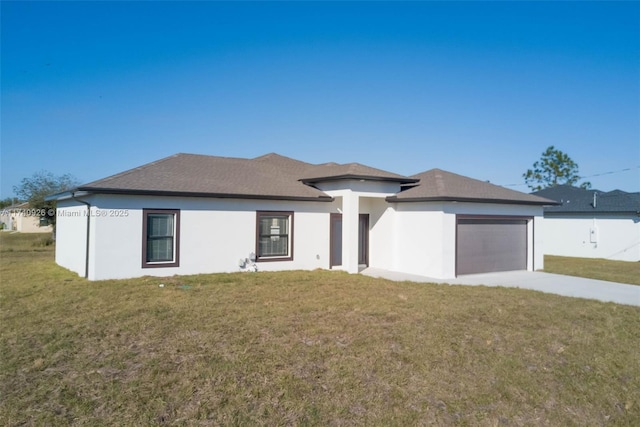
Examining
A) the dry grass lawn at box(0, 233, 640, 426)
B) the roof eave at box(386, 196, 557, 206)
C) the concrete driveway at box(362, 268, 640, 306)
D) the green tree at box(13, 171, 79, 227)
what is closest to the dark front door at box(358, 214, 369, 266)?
the concrete driveway at box(362, 268, 640, 306)

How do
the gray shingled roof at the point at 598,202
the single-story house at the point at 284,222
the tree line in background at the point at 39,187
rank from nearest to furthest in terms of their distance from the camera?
the single-story house at the point at 284,222, the gray shingled roof at the point at 598,202, the tree line in background at the point at 39,187

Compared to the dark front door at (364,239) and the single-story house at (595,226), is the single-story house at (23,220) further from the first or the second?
the single-story house at (595,226)

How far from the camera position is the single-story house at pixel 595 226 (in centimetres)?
2219

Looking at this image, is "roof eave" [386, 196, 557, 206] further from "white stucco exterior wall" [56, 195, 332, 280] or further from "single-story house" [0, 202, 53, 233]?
"single-story house" [0, 202, 53, 233]

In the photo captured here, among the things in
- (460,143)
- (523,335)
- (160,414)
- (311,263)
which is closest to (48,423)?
(160,414)

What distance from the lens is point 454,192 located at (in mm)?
13797

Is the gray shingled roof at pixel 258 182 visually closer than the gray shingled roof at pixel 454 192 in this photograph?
Yes

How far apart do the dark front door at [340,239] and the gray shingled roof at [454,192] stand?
5.77ft

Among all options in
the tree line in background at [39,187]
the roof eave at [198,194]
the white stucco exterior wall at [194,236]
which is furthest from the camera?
the tree line in background at [39,187]

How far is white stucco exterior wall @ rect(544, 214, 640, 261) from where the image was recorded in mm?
22156

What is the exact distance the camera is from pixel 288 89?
1955 cm

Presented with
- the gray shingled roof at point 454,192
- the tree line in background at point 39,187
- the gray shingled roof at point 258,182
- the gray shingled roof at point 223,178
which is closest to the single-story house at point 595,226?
the gray shingled roof at point 454,192

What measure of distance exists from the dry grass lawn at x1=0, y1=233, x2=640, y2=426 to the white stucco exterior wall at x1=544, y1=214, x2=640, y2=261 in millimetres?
16392

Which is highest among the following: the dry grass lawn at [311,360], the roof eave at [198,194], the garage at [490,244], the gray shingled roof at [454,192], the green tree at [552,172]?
the green tree at [552,172]
